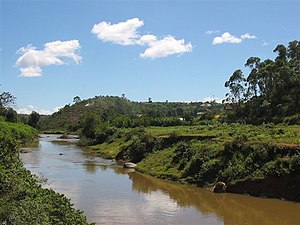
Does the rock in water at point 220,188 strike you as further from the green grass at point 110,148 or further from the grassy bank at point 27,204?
the green grass at point 110,148

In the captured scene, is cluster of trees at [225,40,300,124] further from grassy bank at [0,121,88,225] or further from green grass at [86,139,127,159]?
grassy bank at [0,121,88,225]

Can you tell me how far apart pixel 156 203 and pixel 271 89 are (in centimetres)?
5499

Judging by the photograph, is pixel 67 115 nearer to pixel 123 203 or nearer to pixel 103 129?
pixel 103 129

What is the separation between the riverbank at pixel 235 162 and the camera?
35.1 metres

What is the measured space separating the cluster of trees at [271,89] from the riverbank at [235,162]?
2080cm

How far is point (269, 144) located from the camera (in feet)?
127

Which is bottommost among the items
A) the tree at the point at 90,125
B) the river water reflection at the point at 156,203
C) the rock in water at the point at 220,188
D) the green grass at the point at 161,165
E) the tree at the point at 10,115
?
the river water reflection at the point at 156,203

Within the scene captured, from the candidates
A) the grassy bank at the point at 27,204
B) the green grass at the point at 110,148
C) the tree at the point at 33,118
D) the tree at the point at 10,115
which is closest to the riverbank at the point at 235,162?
the green grass at the point at 110,148

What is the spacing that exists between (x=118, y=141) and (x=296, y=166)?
50645 mm

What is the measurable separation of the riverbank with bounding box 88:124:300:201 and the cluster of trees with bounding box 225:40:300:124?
20804mm

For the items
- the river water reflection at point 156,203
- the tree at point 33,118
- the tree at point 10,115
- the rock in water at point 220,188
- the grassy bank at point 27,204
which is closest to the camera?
the grassy bank at point 27,204

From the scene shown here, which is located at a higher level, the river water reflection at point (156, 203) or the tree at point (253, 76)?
the tree at point (253, 76)

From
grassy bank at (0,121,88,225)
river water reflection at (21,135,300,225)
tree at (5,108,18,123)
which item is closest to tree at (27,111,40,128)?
tree at (5,108,18,123)

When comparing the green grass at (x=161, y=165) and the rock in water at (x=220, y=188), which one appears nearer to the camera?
the rock in water at (x=220, y=188)
